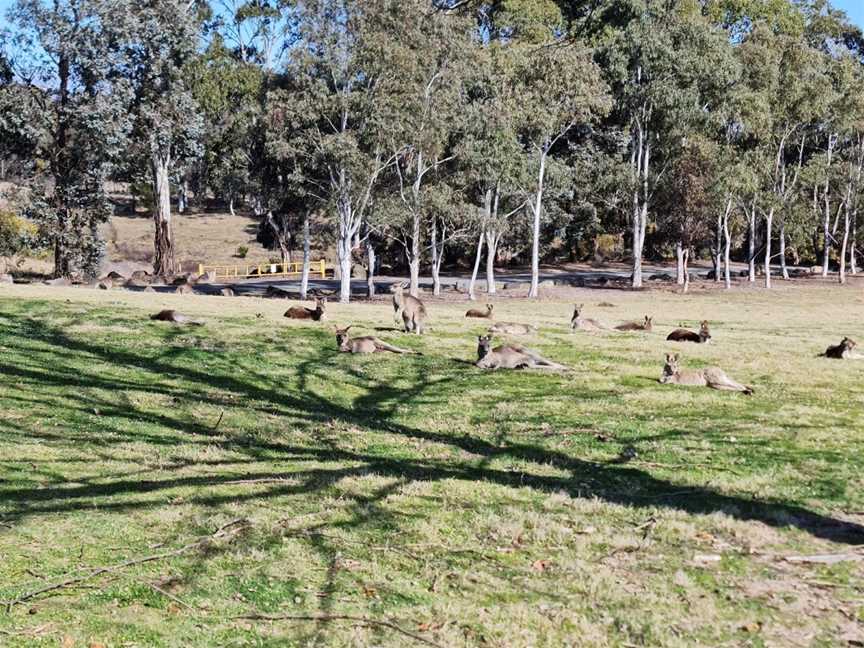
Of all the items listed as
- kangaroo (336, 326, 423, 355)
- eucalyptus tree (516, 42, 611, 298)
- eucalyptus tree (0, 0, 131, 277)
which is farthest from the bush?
kangaroo (336, 326, 423, 355)

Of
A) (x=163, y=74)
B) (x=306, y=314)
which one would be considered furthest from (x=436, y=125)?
(x=306, y=314)

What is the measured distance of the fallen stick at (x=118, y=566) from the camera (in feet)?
17.6

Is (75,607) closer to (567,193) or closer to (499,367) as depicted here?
(499,367)

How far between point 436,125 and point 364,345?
24950mm

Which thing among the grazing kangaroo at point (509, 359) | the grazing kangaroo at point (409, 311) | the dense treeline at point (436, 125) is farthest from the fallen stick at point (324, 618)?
the dense treeline at point (436, 125)

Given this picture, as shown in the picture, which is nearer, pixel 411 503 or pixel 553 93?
pixel 411 503

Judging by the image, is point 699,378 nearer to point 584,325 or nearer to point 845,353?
point 845,353

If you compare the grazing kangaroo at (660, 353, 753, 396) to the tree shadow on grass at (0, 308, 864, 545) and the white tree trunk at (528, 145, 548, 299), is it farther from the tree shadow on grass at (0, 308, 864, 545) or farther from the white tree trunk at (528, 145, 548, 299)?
the white tree trunk at (528, 145, 548, 299)

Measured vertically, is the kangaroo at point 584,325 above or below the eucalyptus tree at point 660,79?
below

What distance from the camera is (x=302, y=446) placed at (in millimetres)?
9773

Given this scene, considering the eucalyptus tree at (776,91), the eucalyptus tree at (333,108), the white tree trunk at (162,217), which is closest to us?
the eucalyptus tree at (333,108)

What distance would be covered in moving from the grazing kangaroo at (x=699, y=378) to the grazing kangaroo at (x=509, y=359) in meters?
1.76

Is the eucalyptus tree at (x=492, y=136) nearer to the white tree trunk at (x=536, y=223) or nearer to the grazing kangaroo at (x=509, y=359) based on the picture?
the white tree trunk at (x=536, y=223)

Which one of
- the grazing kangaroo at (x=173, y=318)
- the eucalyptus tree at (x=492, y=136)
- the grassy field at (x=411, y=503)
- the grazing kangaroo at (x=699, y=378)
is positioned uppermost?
the eucalyptus tree at (x=492, y=136)
